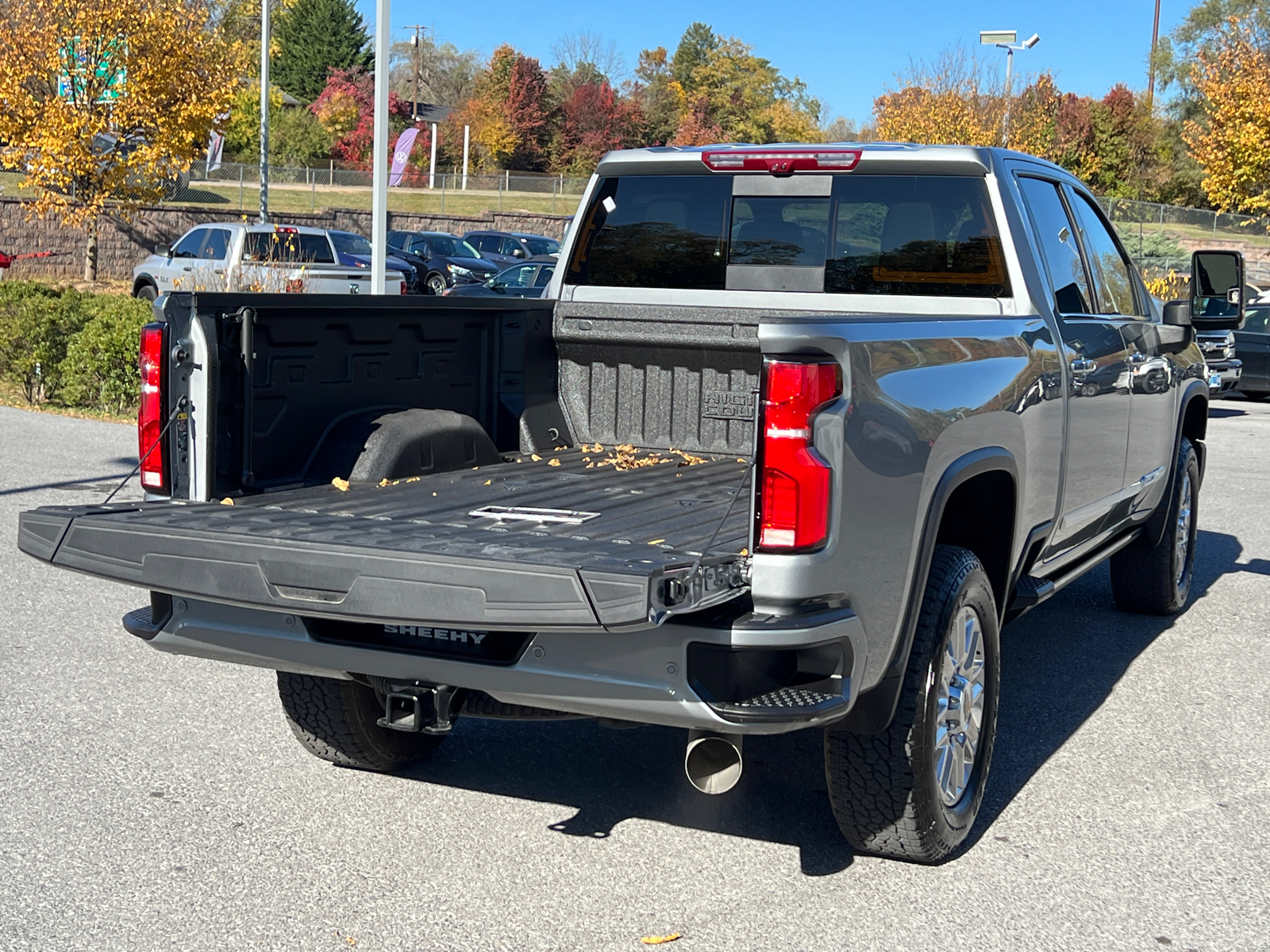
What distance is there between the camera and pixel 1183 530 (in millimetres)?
7355

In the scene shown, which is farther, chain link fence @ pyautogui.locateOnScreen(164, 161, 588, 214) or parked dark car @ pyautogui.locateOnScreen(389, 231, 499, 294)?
chain link fence @ pyautogui.locateOnScreen(164, 161, 588, 214)

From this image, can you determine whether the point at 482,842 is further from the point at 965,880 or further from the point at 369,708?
the point at 965,880

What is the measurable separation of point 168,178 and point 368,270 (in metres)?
10.9

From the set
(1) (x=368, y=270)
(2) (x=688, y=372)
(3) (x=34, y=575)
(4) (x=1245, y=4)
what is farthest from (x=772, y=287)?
(4) (x=1245, y=4)

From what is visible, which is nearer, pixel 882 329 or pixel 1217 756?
pixel 882 329

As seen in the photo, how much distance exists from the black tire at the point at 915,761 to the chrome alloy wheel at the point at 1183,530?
3.43 metres

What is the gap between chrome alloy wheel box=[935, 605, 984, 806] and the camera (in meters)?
4.05

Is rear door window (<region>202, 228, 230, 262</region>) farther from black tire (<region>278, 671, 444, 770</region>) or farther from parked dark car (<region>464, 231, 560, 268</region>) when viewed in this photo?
black tire (<region>278, 671, 444, 770</region>)

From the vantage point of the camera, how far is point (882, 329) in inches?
140

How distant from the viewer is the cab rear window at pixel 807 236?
5113mm

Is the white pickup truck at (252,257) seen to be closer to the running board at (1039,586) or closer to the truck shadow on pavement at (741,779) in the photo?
the truck shadow on pavement at (741,779)

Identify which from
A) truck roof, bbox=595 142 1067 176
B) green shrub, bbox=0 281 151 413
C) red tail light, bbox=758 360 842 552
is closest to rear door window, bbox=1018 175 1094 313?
truck roof, bbox=595 142 1067 176

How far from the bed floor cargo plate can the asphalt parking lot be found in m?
0.90

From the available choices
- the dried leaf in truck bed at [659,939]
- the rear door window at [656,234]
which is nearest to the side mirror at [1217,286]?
the rear door window at [656,234]
